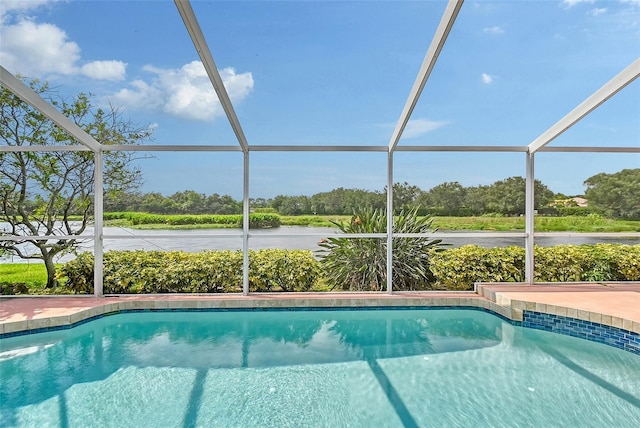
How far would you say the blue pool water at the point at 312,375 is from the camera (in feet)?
10.1

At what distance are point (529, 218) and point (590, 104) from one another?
7.20 feet

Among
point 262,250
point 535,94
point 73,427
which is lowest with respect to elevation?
point 73,427

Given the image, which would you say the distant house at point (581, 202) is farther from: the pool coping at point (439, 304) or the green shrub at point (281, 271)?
the green shrub at point (281, 271)

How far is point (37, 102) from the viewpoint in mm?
4449

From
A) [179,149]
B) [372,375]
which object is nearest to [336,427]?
[372,375]

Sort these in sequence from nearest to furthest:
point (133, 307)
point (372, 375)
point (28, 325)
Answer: point (372, 375) → point (28, 325) → point (133, 307)

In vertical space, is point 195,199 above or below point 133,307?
above

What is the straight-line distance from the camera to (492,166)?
6891 mm

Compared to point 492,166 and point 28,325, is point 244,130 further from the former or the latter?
point 492,166

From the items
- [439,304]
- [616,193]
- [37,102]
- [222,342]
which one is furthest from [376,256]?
[37,102]

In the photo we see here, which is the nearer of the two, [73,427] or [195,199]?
[73,427]

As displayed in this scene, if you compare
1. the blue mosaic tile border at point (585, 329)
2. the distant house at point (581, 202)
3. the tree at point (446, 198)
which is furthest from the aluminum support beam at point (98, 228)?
the distant house at point (581, 202)

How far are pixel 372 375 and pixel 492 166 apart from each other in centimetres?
473

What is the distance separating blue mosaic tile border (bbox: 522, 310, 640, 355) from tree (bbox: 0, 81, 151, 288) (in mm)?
6779
